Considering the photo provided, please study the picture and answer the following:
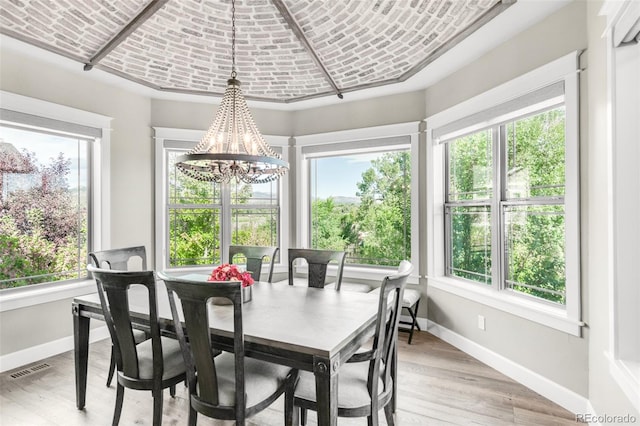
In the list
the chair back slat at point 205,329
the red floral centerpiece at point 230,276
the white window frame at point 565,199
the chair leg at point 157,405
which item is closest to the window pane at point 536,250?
the white window frame at point 565,199

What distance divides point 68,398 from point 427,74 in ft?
13.5

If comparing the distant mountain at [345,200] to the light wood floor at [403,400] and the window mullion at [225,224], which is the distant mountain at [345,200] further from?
the light wood floor at [403,400]

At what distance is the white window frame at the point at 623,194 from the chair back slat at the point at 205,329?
1867mm

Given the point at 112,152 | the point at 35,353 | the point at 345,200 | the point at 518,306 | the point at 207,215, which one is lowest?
the point at 35,353

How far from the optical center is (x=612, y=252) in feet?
5.88

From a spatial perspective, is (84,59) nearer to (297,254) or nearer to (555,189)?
(297,254)

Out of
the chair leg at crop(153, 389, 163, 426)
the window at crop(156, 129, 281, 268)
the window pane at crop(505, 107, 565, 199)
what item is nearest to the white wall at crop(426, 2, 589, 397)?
the window pane at crop(505, 107, 565, 199)

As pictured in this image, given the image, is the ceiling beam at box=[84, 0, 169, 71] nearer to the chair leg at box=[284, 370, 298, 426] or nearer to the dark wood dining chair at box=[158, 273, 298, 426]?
the dark wood dining chair at box=[158, 273, 298, 426]

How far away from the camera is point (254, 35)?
290 cm

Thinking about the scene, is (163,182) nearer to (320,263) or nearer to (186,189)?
(186,189)

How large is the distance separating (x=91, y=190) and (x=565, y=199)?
4341mm

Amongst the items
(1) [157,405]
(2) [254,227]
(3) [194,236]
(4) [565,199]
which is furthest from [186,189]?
(4) [565,199]

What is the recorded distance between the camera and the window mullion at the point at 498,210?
2.98 metres

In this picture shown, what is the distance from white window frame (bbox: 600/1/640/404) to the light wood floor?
0.79 meters
